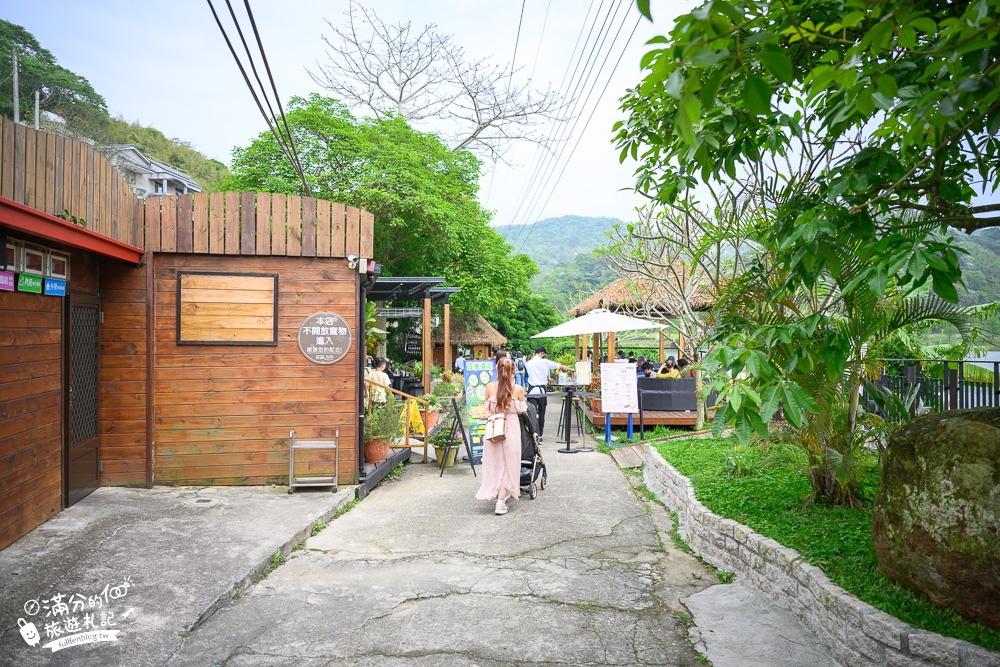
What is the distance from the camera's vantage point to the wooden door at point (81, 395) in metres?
6.54

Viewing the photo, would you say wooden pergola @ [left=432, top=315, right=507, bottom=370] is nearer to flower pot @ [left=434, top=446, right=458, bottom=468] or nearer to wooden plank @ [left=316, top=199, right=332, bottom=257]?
flower pot @ [left=434, top=446, right=458, bottom=468]

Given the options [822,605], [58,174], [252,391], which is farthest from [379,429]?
[822,605]

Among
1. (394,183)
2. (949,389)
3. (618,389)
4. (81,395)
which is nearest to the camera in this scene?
(949,389)

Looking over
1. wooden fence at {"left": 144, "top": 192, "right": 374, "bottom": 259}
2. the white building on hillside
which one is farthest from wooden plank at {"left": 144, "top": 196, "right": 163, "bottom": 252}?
the white building on hillside

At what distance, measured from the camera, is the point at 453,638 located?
162 inches

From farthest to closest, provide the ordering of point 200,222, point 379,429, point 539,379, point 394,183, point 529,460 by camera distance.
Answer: point 394,183 → point 539,379 → point 379,429 → point 529,460 → point 200,222

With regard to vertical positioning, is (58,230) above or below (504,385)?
above

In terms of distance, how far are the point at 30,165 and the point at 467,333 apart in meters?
26.6

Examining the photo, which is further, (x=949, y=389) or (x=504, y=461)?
(x=504, y=461)

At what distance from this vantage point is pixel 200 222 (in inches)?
301

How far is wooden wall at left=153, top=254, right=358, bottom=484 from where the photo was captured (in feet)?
25.2

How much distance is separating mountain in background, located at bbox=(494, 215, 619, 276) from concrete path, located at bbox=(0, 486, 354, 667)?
105 meters

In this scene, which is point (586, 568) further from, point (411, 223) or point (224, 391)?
point (411, 223)

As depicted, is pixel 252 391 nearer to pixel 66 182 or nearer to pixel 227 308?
pixel 227 308
